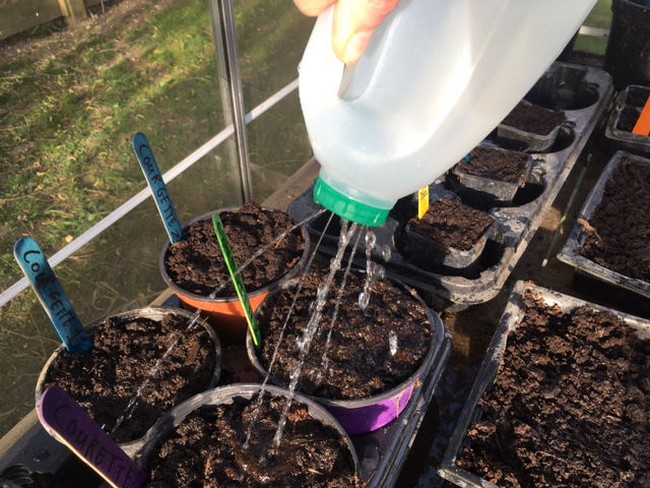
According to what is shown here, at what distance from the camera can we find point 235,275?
42.1 inches

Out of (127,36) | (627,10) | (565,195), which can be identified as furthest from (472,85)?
(127,36)

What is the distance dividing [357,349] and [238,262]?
415mm

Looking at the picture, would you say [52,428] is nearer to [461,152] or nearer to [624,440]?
[461,152]

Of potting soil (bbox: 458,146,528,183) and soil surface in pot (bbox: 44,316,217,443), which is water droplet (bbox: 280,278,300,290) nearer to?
soil surface in pot (bbox: 44,316,217,443)

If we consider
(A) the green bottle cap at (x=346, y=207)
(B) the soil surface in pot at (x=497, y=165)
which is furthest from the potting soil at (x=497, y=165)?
(A) the green bottle cap at (x=346, y=207)

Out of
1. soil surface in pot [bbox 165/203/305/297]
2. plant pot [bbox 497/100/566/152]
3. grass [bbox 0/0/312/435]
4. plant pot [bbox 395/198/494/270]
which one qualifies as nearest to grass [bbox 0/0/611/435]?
grass [bbox 0/0/312/435]

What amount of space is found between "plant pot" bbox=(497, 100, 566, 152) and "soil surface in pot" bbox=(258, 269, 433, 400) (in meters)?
1.06

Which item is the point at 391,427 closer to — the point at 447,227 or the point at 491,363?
the point at 491,363

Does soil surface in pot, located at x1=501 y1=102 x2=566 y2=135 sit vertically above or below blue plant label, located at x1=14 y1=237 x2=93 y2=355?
below

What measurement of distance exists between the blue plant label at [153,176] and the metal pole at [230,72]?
0.60m

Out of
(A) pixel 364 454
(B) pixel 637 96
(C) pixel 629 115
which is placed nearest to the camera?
(A) pixel 364 454

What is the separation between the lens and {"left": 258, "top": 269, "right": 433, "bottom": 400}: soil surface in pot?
114 centimetres

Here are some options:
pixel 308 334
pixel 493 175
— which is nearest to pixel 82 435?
pixel 308 334

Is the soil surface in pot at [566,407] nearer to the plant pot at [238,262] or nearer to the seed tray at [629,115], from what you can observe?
the plant pot at [238,262]
